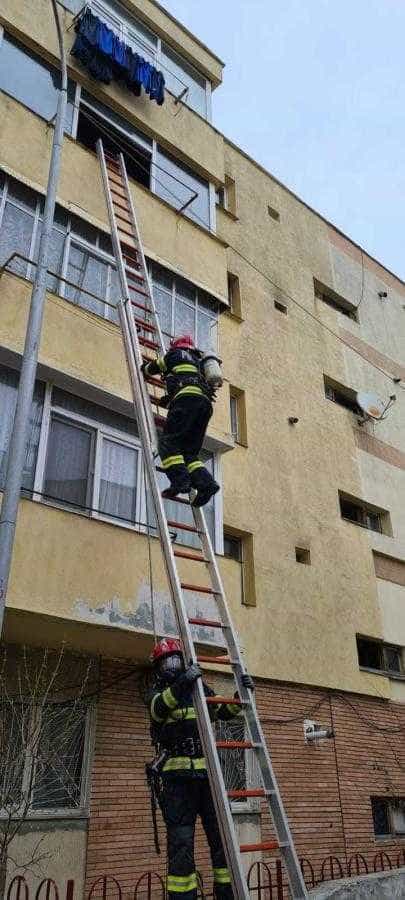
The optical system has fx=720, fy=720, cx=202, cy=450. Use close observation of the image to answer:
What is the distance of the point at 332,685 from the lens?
1184 centimetres

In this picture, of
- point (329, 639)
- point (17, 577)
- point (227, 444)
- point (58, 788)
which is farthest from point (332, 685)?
point (17, 577)

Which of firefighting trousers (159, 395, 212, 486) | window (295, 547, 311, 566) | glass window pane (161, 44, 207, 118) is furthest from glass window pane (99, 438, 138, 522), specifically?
glass window pane (161, 44, 207, 118)

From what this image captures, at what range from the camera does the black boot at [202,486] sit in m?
6.12

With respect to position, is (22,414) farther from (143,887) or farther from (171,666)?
(143,887)

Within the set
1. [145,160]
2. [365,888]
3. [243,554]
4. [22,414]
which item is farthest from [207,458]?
[365,888]

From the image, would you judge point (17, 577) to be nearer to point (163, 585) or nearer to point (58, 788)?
point (163, 585)

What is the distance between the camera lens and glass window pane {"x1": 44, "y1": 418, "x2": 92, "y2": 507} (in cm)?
843

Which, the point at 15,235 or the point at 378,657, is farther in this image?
the point at 378,657

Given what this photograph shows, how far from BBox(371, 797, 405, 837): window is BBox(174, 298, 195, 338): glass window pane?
8.25m

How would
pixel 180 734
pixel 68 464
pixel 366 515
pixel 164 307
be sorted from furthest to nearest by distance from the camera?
pixel 366 515 < pixel 164 307 < pixel 68 464 < pixel 180 734

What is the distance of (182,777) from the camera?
16.3 feet

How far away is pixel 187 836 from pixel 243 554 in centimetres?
691

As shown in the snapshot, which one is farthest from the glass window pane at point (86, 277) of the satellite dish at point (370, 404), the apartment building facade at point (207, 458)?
the satellite dish at point (370, 404)

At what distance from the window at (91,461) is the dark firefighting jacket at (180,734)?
12.0 ft
